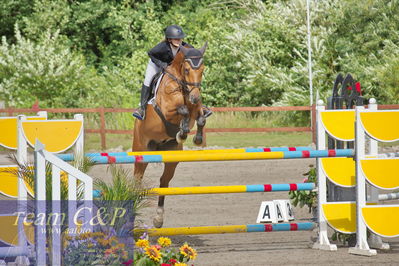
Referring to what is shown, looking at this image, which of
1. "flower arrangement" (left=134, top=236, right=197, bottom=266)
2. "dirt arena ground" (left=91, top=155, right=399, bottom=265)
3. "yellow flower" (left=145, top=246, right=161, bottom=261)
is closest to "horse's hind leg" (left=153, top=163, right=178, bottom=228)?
"dirt arena ground" (left=91, top=155, right=399, bottom=265)

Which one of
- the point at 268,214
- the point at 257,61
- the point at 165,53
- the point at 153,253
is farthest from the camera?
the point at 257,61

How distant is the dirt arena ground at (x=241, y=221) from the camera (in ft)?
19.5

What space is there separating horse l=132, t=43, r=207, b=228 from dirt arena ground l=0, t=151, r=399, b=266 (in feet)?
1.26

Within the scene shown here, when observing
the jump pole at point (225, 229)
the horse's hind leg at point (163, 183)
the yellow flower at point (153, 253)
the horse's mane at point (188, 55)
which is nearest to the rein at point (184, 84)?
the horse's mane at point (188, 55)

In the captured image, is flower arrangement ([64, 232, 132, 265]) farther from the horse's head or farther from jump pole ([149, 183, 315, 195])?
the horse's head

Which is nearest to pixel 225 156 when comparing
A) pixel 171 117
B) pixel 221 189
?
pixel 221 189

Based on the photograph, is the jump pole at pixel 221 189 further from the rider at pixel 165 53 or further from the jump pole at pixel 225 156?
the rider at pixel 165 53

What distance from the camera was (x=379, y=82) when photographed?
793 inches

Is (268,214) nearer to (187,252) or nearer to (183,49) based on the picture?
(183,49)

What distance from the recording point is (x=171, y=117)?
8.19 meters

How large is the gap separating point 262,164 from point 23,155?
28.2 ft

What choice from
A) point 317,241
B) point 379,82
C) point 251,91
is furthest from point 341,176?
point 251,91

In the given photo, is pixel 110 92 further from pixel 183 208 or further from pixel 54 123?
pixel 54 123

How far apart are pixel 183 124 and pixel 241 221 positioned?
3.47 ft
